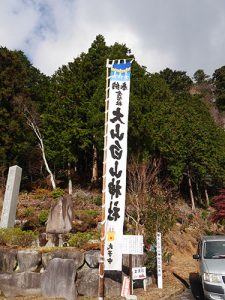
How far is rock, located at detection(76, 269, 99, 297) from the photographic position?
9.76 m

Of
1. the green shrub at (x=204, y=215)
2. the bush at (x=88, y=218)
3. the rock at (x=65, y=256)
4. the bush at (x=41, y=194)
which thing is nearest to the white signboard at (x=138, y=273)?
the rock at (x=65, y=256)

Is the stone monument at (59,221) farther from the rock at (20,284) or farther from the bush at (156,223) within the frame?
the bush at (156,223)

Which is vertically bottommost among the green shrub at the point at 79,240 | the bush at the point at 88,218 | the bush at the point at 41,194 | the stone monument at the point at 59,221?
the green shrub at the point at 79,240

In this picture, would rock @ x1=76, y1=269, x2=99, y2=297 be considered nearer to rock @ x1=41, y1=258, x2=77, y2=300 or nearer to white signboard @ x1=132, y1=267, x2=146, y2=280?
rock @ x1=41, y1=258, x2=77, y2=300

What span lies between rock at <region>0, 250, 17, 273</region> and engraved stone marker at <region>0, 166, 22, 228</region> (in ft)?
15.4

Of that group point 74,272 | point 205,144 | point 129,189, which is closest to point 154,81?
point 205,144

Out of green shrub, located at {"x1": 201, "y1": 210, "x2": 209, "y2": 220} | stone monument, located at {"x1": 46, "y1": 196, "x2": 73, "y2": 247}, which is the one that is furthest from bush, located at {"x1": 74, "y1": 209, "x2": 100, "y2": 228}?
green shrub, located at {"x1": 201, "y1": 210, "x2": 209, "y2": 220}

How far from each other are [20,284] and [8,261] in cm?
101

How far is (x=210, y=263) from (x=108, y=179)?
335 cm

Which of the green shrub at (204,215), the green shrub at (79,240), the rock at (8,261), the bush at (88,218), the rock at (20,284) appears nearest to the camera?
the rock at (20,284)

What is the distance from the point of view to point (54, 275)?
31.6 feet

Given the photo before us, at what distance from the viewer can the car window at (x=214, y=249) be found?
374 inches

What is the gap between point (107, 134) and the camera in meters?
9.90

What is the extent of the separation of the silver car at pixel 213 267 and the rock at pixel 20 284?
4552mm
